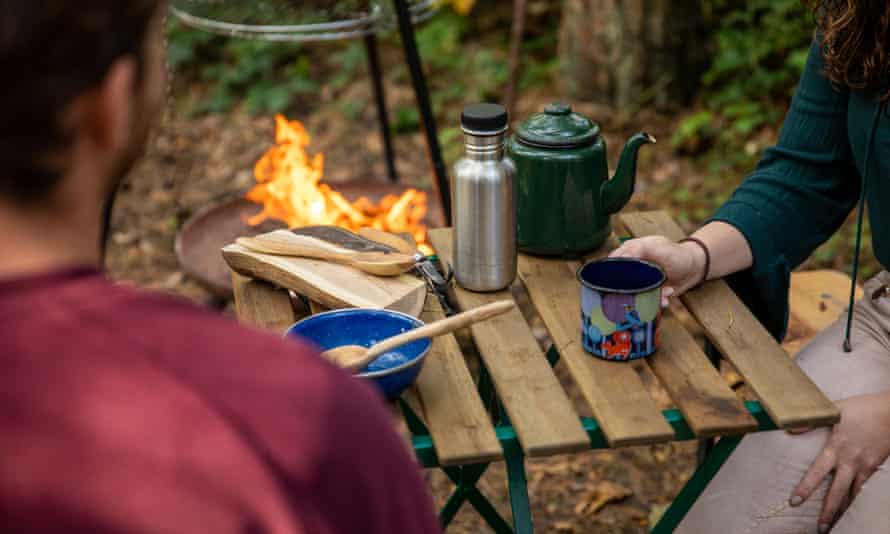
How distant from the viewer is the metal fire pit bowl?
2.70m

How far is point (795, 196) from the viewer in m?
1.91

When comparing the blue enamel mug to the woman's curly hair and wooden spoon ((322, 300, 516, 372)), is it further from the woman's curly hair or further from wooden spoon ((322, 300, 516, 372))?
the woman's curly hair

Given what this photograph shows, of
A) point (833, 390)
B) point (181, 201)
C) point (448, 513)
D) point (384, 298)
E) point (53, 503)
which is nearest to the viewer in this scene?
point (53, 503)

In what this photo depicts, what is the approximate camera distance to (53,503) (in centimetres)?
70

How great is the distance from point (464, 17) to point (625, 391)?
4.11 meters

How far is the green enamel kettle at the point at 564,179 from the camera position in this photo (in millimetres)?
1787

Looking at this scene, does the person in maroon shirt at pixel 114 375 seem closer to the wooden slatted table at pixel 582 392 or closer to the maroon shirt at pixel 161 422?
the maroon shirt at pixel 161 422

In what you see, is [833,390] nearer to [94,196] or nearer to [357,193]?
[94,196]

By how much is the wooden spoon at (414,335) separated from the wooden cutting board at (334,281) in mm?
211

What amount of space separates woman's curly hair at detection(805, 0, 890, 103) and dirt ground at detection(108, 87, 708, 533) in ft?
3.95

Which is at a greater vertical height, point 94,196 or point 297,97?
point 94,196

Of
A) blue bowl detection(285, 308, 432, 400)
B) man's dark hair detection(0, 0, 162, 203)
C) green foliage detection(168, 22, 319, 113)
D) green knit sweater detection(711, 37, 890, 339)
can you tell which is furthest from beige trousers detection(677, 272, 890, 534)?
green foliage detection(168, 22, 319, 113)

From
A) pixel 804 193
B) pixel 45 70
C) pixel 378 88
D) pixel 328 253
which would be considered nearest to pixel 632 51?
pixel 378 88

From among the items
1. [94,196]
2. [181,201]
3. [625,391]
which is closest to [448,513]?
[625,391]
